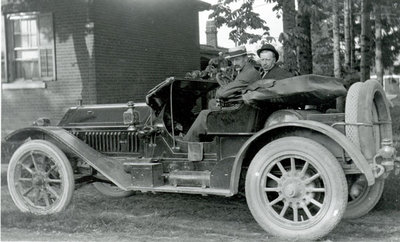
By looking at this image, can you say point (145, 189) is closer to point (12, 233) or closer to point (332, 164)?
point (12, 233)

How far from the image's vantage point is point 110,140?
5914mm

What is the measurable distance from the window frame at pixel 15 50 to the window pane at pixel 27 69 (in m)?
0.08

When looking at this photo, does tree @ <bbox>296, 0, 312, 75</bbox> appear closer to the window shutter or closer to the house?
the house

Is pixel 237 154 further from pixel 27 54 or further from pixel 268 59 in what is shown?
pixel 27 54

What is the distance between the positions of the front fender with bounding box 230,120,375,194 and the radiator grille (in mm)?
1441

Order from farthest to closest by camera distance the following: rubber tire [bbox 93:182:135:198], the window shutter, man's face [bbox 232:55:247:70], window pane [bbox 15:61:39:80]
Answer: window pane [bbox 15:61:39:80] < the window shutter < rubber tire [bbox 93:182:135:198] < man's face [bbox 232:55:247:70]

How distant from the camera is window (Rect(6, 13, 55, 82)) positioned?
1199 cm

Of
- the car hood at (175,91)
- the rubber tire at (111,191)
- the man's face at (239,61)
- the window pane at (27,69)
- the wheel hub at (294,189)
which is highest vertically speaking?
the window pane at (27,69)

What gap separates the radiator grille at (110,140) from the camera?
576 cm

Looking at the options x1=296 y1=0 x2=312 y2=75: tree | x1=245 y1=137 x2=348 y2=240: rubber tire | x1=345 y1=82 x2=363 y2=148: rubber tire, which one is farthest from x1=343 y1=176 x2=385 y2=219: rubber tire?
x1=296 y1=0 x2=312 y2=75: tree

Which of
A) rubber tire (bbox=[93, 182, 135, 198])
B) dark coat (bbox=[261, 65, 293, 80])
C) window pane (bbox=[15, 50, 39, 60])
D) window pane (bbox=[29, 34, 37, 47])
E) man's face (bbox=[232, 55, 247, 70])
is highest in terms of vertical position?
window pane (bbox=[29, 34, 37, 47])

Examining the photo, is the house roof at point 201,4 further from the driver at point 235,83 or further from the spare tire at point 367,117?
the spare tire at point 367,117

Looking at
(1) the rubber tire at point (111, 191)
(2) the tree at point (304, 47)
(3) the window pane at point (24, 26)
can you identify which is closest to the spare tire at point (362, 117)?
(1) the rubber tire at point (111, 191)

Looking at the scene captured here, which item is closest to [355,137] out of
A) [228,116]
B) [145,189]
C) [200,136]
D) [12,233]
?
[228,116]
